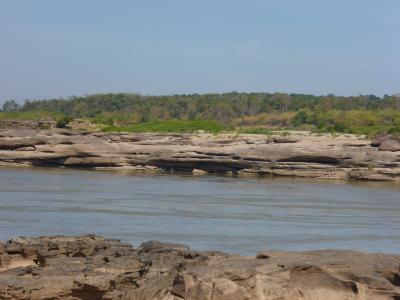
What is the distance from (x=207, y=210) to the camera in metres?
29.7

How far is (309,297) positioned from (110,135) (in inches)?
1524

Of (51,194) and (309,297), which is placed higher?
(309,297)

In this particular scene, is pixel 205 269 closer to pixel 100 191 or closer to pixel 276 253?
pixel 276 253

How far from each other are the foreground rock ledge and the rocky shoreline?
28.8m

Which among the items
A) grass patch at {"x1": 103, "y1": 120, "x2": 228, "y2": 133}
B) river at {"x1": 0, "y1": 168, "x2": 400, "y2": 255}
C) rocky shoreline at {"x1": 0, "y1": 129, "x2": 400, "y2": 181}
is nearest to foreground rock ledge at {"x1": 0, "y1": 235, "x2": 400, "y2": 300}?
river at {"x1": 0, "y1": 168, "x2": 400, "y2": 255}

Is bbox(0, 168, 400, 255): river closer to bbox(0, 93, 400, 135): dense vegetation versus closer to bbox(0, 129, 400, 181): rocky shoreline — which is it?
bbox(0, 129, 400, 181): rocky shoreline

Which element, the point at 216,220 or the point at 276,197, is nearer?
the point at 216,220

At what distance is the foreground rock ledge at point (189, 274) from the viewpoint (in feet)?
34.5

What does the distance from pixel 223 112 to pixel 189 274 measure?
7754cm

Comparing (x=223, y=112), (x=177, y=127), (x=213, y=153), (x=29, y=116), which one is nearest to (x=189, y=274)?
(x=213, y=153)

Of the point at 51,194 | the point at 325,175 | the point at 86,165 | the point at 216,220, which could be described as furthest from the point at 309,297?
the point at 86,165

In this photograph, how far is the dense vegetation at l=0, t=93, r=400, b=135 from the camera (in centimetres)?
5822

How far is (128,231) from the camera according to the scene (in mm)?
23734

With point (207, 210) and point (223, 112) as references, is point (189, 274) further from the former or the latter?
point (223, 112)
